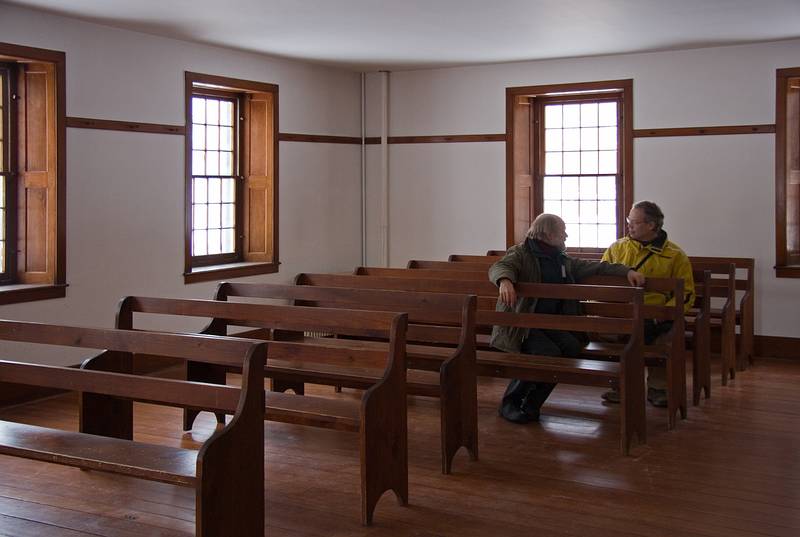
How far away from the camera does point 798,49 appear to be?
7785 millimetres

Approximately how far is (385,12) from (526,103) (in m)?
2.98

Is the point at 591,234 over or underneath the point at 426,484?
over

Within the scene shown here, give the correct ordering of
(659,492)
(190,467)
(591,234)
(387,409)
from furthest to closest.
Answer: (591,234) < (659,492) < (387,409) < (190,467)

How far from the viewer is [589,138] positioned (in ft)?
29.5

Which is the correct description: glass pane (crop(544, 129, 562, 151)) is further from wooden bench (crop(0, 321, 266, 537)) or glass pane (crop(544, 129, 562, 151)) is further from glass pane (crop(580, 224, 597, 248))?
wooden bench (crop(0, 321, 266, 537))

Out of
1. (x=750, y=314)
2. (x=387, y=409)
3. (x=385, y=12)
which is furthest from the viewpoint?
(x=750, y=314)

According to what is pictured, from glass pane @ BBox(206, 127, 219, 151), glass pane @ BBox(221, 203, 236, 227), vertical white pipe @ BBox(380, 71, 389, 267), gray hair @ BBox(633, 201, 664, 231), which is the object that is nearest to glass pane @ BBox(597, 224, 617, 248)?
vertical white pipe @ BBox(380, 71, 389, 267)

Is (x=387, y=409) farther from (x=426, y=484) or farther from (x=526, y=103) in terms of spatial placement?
(x=526, y=103)

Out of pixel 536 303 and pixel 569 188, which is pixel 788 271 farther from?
pixel 536 303

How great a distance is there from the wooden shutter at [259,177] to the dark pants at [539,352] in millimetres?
3706

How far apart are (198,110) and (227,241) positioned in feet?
4.12

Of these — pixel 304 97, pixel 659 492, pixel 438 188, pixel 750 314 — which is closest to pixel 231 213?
pixel 304 97

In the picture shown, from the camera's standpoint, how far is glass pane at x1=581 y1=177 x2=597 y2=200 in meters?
8.99

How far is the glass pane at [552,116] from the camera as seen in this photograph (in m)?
9.14
